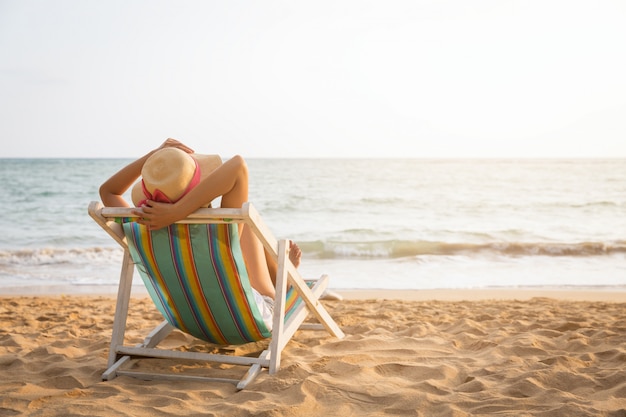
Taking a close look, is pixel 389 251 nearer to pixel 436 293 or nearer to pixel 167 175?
pixel 436 293

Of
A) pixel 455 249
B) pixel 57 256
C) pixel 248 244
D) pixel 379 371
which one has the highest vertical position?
pixel 248 244

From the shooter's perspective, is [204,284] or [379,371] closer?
[204,284]

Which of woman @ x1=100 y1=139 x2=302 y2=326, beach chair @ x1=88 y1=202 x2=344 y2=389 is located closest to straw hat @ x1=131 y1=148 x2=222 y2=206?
woman @ x1=100 y1=139 x2=302 y2=326

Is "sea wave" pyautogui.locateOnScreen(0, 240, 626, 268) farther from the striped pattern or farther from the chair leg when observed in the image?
the striped pattern

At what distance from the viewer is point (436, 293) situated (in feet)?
21.6

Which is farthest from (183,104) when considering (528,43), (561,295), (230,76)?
(561,295)

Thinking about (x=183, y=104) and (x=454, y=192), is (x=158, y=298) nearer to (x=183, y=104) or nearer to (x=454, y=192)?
(x=454, y=192)

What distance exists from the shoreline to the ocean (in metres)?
0.15

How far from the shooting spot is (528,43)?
2352 centimetres

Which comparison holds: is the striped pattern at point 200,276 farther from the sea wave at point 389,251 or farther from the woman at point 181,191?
the sea wave at point 389,251

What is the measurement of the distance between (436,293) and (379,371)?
12.3ft

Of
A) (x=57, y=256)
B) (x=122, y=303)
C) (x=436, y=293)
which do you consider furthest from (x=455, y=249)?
(x=122, y=303)

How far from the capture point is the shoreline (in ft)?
20.4

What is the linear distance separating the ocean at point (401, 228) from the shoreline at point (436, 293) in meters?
0.15
